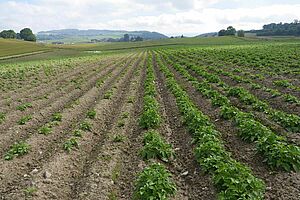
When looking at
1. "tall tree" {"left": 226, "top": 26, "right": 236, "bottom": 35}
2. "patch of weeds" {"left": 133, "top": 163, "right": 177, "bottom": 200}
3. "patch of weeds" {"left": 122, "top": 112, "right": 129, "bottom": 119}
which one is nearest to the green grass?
"patch of weeds" {"left": 122, "top": 112, "right": 129, "bottom": 119}

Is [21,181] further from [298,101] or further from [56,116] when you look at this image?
[298,101]

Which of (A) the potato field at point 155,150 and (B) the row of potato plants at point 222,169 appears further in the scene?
(A) the potato field at point 155,150

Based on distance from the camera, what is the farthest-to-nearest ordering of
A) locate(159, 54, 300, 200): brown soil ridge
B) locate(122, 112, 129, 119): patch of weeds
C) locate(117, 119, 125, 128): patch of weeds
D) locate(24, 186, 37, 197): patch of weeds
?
1. locate(122, 112, 129, 119): patch of weeds
2. locate(117, 119, 125, 128): patch of weeds
3. locate(24, 186, 37, 197): patch of weeds
4. locate(159, 54, 300, 200): brown soil ridge

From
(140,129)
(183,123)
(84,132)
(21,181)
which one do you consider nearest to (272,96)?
(183,123)

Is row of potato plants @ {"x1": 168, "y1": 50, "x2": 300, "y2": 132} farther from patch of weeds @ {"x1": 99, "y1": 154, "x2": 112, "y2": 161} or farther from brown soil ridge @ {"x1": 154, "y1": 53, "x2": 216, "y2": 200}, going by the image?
patch of weeds @ {"x1": 99, "y1": 154, "x2": 112, "y2": 161}

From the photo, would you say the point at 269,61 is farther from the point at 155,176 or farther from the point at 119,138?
the point at 155,176

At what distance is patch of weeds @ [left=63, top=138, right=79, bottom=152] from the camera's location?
35.5 ft

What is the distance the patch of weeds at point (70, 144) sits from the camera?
426 inches

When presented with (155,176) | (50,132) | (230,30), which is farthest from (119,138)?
(230,30)

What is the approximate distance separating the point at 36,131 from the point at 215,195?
8.38m

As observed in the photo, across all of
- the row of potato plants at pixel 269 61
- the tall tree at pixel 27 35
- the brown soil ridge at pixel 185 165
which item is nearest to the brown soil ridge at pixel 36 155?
the brown soil ridge at pixel 185 165

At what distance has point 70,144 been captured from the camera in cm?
1098

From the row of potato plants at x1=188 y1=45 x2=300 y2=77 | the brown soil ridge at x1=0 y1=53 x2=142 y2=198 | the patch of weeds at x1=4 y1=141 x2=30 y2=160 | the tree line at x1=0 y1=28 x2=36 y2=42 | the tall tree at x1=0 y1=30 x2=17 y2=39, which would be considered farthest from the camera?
the tall tree at x1=0 y1=30 x2=17 y2=39

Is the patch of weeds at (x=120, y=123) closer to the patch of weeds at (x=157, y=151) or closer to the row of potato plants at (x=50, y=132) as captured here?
the row of potato plants at (x=50, y=132)
